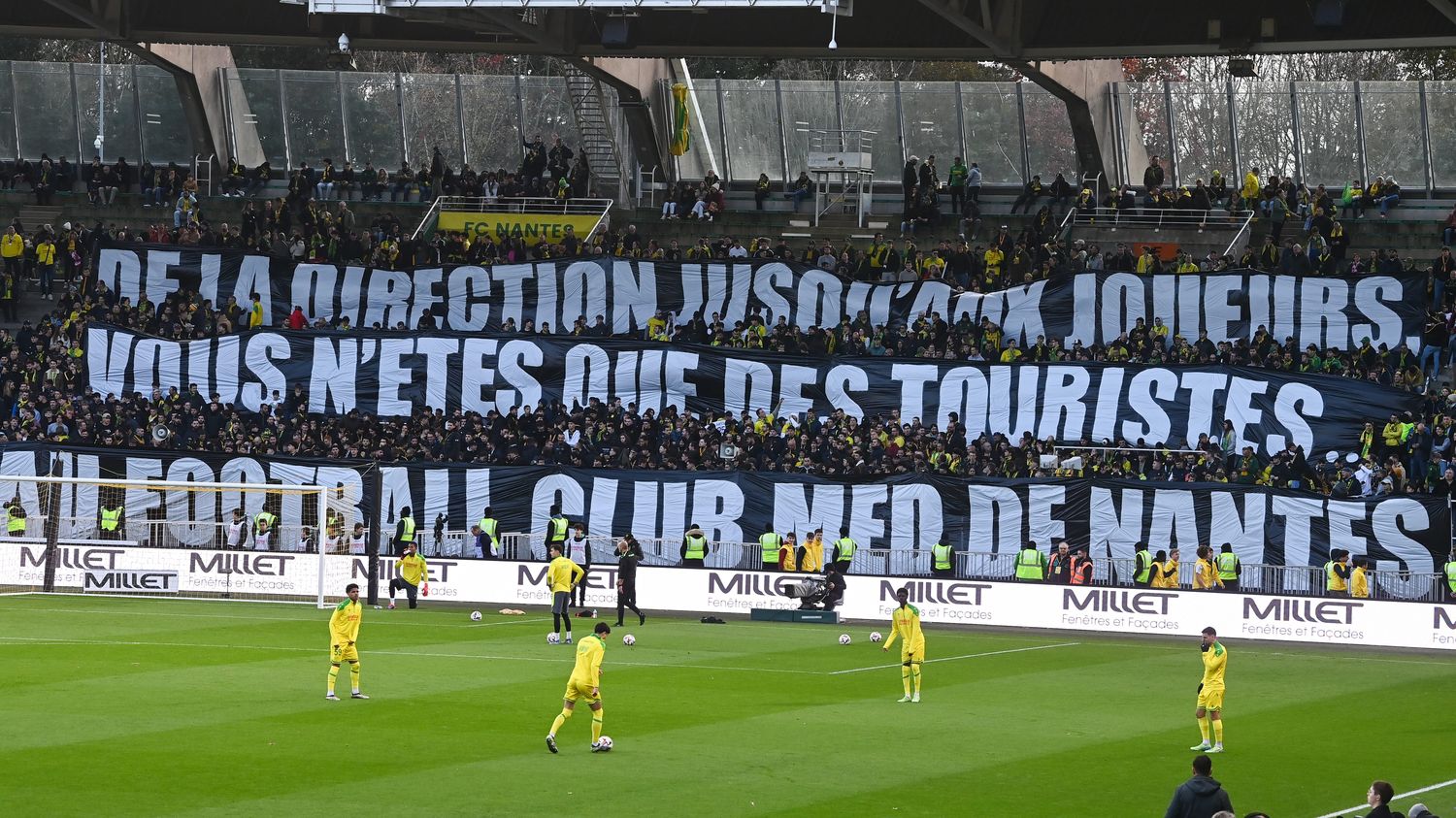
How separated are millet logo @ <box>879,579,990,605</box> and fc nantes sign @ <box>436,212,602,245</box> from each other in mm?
20324

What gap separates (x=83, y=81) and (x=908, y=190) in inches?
1137

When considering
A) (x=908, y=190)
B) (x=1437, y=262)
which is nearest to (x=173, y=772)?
(x=1437, y=262)

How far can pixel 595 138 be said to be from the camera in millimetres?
57062

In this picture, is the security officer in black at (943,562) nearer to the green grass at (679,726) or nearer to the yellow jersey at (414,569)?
the green grass at (679,726)

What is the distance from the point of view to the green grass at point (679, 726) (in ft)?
56.2

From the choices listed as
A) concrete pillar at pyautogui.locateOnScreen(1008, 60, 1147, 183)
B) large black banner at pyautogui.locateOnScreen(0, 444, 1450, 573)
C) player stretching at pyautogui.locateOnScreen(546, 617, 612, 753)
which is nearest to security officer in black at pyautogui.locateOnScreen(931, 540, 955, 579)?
large black banner at pyautogui.locateOnScreen(0, 444, 1450, 573)

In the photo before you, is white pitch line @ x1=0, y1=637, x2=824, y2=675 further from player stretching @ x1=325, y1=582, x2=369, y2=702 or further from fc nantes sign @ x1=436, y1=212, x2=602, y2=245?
fc nantes sign @ x1=436, y1=212, x2=602, y2=245

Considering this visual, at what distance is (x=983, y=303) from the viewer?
44.3 meters

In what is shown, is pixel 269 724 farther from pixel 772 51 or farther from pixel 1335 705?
pixel 772 51

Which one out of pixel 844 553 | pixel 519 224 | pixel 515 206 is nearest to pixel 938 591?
pixel 844 553

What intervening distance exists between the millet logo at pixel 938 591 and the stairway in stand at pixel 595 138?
23.2 meters

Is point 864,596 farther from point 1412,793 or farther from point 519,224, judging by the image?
point 519,224

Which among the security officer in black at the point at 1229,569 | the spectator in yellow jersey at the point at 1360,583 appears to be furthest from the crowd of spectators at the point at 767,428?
the spectator in yellow jersey at the point at 1360,583

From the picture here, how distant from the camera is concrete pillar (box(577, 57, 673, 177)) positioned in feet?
174
